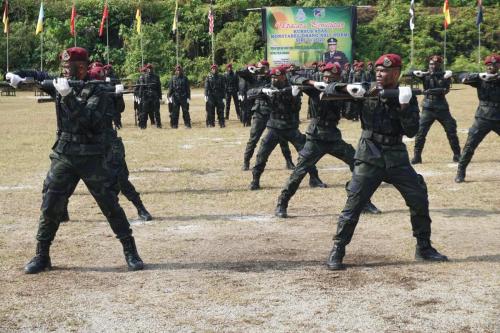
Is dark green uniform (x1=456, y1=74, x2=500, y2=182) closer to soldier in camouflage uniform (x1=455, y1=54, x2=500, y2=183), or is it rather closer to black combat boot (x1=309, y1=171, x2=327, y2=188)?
soldier in camouflage uniform (x1=455, y1=54, x2=500, y2=183)

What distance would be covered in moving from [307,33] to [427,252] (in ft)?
102

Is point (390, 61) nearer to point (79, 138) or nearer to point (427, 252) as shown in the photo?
point (427, 252)

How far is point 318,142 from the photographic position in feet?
31.8

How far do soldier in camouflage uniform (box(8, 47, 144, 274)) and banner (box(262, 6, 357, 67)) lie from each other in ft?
99.4

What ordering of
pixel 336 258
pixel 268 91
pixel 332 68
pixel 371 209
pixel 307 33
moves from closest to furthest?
1. pixel 336 258
2. pixel 332 68
3. pixel 371 209
4. pixel 268 91
5. pixel 307 33

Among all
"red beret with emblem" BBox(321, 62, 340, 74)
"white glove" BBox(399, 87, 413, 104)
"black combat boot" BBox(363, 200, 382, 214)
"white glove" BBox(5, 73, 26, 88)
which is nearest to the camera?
"white glove" BBox(399, 87, 413, 104)

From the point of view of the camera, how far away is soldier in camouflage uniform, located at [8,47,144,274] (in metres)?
7.04

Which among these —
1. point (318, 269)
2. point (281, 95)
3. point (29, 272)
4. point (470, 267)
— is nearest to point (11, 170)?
point (281, 95)

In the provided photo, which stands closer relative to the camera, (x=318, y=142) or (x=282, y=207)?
(x=318, y=142)

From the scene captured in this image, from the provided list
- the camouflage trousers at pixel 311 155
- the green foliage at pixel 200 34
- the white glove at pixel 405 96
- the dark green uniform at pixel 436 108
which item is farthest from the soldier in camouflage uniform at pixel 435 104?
the green foliage at pixel 200 34

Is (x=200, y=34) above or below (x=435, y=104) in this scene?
above

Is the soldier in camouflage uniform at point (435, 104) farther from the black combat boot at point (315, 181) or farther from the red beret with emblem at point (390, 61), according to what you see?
the red beret with emblem at point (390, 61)

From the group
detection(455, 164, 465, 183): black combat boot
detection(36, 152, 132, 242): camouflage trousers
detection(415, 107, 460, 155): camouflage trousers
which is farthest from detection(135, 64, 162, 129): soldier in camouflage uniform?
detection(36, 152, 132, 242): camouflage trousers

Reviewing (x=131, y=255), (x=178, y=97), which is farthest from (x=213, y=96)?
(x=131, y=255)
